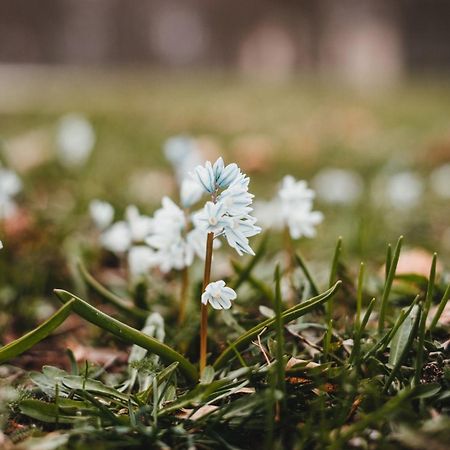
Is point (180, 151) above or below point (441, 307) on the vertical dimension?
above

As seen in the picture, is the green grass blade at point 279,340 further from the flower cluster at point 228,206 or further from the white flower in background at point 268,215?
the white flower in background at point 268,215

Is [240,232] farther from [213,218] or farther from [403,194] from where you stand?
[403,194]

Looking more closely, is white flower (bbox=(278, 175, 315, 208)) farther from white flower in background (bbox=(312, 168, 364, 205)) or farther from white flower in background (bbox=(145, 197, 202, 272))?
white flower in background (bbox=(312, 168, 364, 205))

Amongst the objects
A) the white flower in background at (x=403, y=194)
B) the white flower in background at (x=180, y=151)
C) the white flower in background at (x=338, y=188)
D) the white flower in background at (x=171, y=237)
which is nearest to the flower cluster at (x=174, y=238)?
the white flower in background at (x=171, y=237)

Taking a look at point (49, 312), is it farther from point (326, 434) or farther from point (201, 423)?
point (326, 434)

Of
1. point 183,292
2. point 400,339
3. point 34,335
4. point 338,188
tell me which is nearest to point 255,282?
point 183,292

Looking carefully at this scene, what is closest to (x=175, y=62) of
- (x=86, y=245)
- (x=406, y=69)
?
(x=406, y=69)

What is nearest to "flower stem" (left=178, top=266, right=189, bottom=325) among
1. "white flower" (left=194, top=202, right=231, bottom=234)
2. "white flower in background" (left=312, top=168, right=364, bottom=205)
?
"white flower" (left=194, top=202, right=231, bottom=234)
